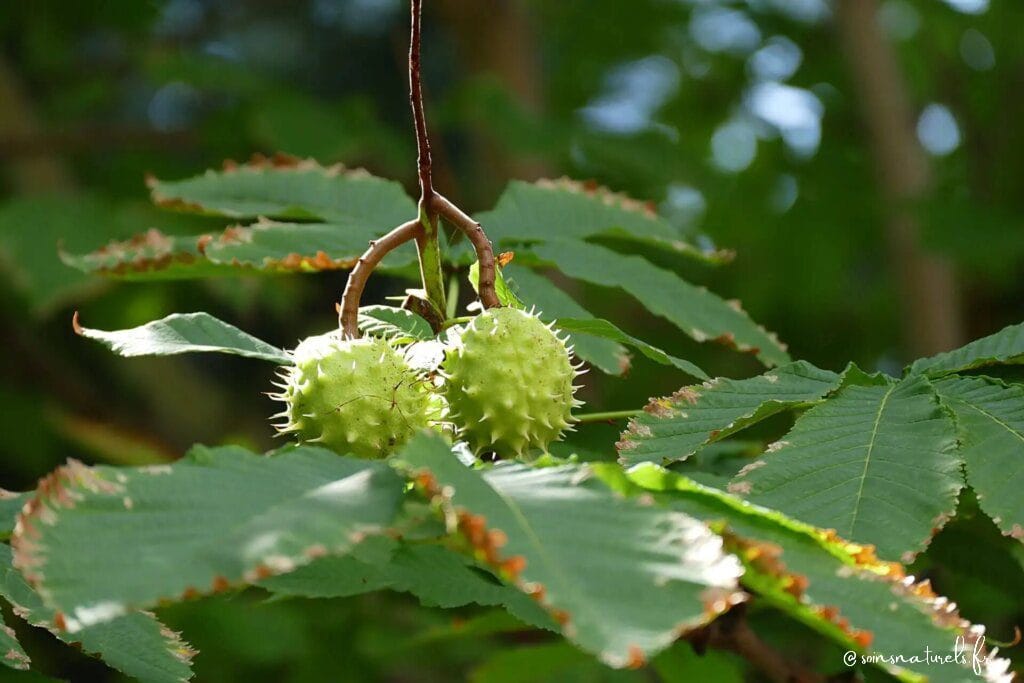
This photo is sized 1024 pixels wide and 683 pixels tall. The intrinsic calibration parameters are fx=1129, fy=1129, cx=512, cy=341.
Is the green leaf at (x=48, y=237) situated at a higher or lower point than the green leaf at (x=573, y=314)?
higher

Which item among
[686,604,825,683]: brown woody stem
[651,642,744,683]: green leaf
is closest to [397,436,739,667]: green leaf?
[686,604,825,683]: brown woody stem

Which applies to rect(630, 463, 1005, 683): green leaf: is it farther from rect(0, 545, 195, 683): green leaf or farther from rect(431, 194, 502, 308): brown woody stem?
rect(0, 545, 195, 683): green leaf

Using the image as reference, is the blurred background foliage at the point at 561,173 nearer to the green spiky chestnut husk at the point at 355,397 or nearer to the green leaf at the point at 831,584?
the green spiky chestnut husk at the point at 355,397

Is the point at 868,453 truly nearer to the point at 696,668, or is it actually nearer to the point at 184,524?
the point at 184,524

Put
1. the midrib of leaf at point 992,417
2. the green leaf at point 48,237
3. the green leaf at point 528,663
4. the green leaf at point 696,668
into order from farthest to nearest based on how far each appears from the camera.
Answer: the green leaf at point 48,237 → the green leaf at point 528,663 → the green leaf at point 696,668 → the midrib of leaf at point 992,417

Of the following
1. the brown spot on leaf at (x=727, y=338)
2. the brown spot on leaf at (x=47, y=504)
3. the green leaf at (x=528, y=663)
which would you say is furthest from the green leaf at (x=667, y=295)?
the brown spot on leaf at (x=47, y=504)

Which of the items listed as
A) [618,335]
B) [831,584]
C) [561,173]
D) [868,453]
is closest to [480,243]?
[618,335]

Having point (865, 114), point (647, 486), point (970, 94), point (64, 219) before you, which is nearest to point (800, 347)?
point (865, 114)
